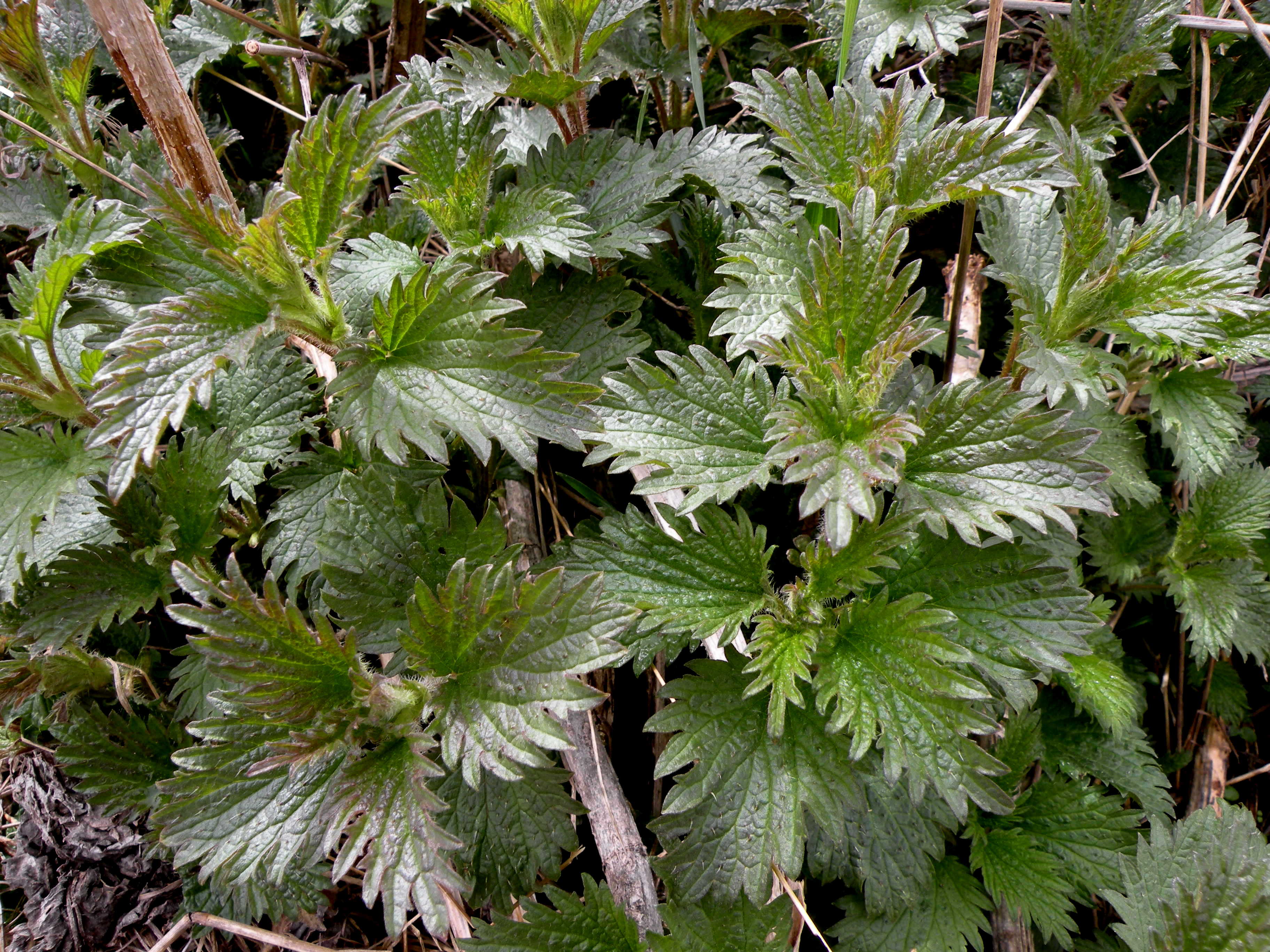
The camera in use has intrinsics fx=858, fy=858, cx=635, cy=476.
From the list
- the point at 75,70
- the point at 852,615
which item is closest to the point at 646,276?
the point at 852,615

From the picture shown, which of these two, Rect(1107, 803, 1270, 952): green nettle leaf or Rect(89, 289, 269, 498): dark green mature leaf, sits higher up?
Rect(89, 289, 269, 498): dark green mature leaf

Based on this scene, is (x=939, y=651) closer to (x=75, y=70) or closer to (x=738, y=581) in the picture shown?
(x=738, y=581)

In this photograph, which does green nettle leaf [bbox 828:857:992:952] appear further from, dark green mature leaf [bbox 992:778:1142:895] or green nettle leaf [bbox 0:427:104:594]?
green nettle leaf [bbox 0:427:104:594]

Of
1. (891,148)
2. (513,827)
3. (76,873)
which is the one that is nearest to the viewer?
(513,827)

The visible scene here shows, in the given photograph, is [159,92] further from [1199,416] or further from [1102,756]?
[1102,756]

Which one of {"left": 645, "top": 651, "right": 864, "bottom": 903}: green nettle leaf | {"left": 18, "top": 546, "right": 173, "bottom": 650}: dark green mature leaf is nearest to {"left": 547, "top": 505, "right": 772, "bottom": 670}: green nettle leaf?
{"left": 645, "top": 651, "right": 864, "bottom": 903}: green nettle leaf

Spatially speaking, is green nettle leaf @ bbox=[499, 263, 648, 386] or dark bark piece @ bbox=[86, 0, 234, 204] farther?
green nettle leaf @ bbox=[499, 263, 648, 386]

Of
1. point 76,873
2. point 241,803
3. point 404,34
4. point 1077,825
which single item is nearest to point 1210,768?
point 1077,825
